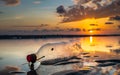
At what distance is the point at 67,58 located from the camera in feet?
74.7

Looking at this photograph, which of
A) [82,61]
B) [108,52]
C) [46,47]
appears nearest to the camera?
[46,47]

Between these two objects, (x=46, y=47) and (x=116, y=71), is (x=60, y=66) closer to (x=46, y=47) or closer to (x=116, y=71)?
(x=116, y=71)

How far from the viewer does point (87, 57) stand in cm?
2878

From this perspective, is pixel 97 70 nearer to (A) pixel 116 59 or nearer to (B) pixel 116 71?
(B) pixel 116 71

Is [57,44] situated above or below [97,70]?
above

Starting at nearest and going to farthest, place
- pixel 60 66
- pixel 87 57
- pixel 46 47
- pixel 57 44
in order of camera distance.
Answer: pixel 46 47 → pixel 57 44 → pixel 60 66 → pixel 87 57

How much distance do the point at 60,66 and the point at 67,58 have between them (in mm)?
767

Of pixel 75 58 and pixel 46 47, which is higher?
pixel 46 47

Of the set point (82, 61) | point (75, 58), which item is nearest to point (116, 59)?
point (82, 61)

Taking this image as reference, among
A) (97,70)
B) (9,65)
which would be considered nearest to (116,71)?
(97,70)

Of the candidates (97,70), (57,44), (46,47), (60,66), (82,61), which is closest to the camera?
(46,47)

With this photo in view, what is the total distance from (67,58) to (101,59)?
21.8ft

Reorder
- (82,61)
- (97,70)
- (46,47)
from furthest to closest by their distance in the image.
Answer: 1. (82,61)
2. (97,70)
3. (46,47)

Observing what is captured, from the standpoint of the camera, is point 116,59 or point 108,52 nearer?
point 116,59
